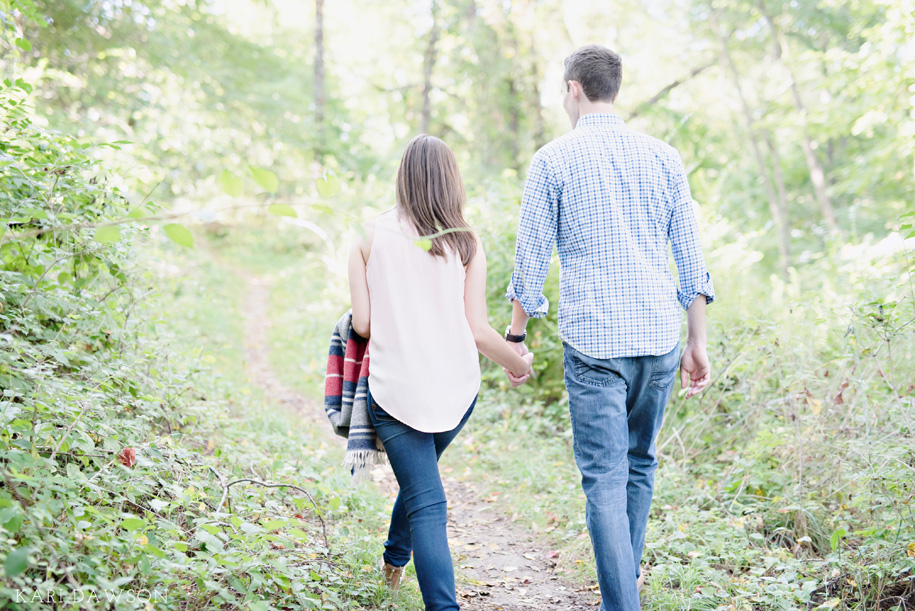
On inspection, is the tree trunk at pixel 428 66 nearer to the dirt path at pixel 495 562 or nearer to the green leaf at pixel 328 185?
the dirt path at pixel 495 562

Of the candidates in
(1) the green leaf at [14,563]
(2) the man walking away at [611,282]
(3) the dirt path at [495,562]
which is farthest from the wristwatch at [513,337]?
(1) the green leaf at [14,563]

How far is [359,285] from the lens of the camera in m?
2.25

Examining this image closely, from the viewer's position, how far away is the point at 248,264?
1678 centimetres

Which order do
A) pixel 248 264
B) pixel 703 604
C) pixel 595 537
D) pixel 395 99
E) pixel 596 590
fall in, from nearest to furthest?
pixel 595 537 < pixel 703 604 < pixel 596 590 < pixel 248 264 < pixel 395 99

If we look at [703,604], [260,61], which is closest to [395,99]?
[260,61]

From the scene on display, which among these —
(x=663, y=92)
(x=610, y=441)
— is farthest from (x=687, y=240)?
(x=663, y=92)

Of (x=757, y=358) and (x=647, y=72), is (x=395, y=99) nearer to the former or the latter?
(x=647, y=72)

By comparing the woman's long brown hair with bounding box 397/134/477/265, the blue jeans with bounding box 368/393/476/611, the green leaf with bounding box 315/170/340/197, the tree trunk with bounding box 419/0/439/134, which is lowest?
the blue jeans with bounding box 368/393/476/611

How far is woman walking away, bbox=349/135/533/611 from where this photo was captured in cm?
221

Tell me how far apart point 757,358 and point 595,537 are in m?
2.40

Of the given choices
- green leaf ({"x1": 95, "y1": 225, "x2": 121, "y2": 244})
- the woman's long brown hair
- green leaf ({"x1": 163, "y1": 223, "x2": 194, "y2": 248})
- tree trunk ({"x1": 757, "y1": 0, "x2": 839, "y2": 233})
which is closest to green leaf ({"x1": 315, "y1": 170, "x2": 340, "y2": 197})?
green leaf ({"x1": 163, "y1": 223, "x2": 194, "y2": 248})

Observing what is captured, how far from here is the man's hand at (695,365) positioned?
2.53 metres

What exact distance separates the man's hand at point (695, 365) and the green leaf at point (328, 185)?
1697 mm

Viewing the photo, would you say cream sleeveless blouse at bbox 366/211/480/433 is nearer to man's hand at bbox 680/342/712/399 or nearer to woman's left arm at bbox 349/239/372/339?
woman's left arm at bbox 349/239/372/339
